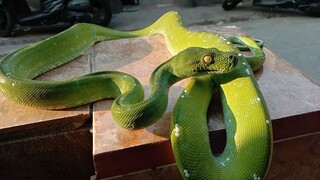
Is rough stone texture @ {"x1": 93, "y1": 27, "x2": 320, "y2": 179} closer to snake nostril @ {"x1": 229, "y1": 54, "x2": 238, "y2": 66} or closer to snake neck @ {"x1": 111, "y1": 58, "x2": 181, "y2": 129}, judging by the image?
snake neck @ {"x1": 111, "y1": 58, "x2": 181, "y2": 129}

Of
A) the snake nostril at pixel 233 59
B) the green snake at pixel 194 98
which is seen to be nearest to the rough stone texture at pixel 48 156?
the green snake at pixel 194 98

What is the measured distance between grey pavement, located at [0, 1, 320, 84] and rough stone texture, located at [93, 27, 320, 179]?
2605mm

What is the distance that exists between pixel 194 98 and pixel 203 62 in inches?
6.9

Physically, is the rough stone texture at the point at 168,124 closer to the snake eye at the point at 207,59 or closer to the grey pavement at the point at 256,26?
the snake eye at the point at 207,59

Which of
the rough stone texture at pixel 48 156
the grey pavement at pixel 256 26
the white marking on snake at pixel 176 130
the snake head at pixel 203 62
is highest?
the snake head at pixel 203 62

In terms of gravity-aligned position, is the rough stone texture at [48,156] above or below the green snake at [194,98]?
below

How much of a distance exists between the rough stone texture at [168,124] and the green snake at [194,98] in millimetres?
62

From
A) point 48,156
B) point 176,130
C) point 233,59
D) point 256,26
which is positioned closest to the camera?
point 176,130

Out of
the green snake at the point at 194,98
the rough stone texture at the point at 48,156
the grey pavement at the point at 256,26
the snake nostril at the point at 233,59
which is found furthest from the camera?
the grey pavement at the point at 256,26

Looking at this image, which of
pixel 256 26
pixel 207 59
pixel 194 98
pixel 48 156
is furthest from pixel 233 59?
pixel 256 26

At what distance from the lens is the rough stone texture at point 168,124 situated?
1.50m

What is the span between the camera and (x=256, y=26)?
21.2 ft

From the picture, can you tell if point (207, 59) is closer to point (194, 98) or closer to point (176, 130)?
point (194, 98)

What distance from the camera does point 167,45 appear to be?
2.68 metres
